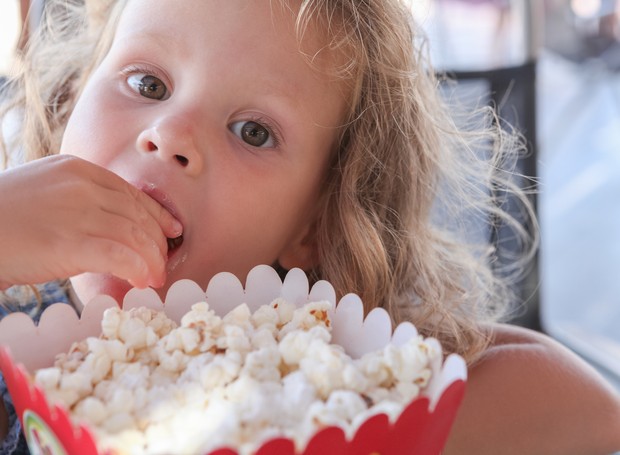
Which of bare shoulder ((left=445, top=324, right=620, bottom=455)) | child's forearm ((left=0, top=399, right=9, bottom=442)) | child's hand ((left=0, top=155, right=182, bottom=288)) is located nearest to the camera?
child's hand ((left=0, top=155, right=182, bottom=288))

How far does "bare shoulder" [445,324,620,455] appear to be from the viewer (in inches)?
40.1

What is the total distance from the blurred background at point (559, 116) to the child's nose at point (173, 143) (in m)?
0.51

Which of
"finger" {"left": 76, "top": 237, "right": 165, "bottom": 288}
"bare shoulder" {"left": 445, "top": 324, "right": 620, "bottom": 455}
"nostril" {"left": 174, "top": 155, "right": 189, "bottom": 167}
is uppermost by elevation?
"nostril" {"left": 174, "top": 155, "right": 189, "bottom": 167}

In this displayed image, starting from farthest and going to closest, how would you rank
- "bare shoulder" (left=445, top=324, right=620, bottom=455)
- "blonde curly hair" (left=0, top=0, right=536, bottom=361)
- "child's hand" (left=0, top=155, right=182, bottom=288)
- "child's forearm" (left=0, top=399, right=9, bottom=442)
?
"blonde curly hair" (left=0, top=0, right=536, bottom=361) < "bare shoulder" (left=445, top=324, right=620, bottom=455) < "child's forearm" (left=0, top=399, right=9, bottom=442) < "child's hand" (left=0, top=155, right=182, bottom=288)

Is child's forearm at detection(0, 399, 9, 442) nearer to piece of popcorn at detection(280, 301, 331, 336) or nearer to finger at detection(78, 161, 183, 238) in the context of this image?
finger at detection(78, 161, 183, 238)

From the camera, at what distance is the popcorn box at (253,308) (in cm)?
52

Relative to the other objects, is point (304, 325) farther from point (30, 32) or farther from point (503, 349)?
point (30, 32)

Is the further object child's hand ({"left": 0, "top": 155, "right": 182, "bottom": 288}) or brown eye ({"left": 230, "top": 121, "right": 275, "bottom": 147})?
brown eye ({"left": 230, "top": 121, "right": 275, "bottom": 147})

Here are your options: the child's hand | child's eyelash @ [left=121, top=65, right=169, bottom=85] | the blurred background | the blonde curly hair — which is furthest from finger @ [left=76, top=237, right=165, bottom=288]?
the blurred background

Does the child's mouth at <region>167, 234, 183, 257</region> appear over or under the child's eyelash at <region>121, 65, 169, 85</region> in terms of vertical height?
under

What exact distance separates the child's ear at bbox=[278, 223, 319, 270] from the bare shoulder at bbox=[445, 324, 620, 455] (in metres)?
0.31

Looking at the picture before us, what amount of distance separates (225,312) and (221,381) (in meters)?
0.19

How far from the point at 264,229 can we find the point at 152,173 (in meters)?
0.20

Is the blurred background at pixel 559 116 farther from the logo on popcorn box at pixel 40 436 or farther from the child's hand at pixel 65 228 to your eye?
the logo on popcorn box at pixel 40 436
